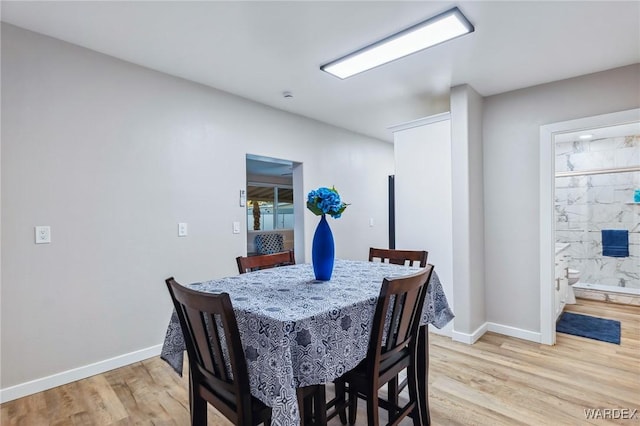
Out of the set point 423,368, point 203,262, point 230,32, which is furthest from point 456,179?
point 203,262

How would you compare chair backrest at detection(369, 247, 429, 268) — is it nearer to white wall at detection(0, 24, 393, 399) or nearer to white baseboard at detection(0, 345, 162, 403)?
white wall at detection(0, 24, 393, 399)

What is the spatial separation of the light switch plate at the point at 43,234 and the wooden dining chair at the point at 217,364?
5.12ft

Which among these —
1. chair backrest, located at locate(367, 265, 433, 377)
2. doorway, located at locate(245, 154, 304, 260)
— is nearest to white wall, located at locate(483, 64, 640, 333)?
chair backrest, located at locate(367, 265, 433, 377)

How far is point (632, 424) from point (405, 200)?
7.54ft

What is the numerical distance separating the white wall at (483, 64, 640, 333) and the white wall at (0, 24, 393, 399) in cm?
252

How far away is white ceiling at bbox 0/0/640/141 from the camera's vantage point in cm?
194

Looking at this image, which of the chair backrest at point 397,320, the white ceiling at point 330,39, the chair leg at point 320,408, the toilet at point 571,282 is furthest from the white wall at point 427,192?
the chair leg at point 320,408

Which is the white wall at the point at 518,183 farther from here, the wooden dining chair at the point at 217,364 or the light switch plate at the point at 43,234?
the light switch plate at the point at 43,234

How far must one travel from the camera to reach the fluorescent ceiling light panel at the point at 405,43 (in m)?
2.05

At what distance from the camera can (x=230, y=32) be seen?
7.19ft

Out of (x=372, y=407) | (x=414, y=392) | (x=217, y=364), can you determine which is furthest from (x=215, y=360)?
(x=414, y=392)

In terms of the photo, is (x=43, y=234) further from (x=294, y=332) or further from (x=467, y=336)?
(x=467, y=336)

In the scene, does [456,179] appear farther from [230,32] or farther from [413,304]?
[230,32]

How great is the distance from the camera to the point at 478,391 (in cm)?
218
